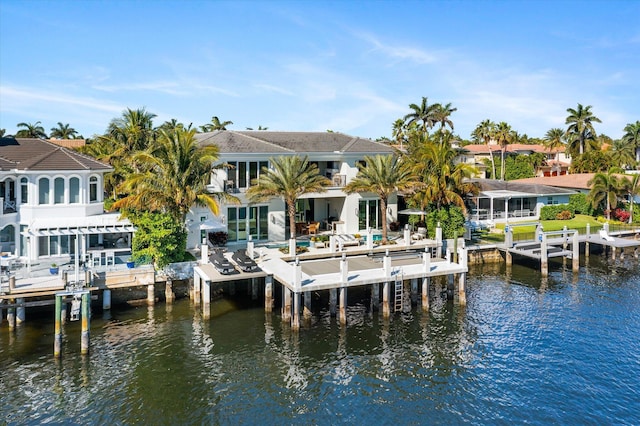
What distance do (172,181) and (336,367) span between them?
1497 centimetres

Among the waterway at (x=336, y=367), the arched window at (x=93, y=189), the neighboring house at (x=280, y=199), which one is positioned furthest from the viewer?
the neighboring house at (x=280, y=199)

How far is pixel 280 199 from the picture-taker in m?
39.1

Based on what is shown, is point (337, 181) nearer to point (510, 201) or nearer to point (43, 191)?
point (43, 191)

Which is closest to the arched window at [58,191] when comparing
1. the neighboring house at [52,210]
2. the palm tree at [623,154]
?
the neighboring house at [52,210]

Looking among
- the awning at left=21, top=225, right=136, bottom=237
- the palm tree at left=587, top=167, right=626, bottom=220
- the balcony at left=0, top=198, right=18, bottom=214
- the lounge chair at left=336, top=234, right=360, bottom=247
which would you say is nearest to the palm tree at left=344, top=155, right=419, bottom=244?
the lounge chair at left=336, top=234, right=360, bottom=247

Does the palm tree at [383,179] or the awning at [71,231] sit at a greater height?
the palm tree at [383,179]

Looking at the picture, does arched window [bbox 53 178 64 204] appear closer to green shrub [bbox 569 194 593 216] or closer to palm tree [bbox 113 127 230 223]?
palm tree [bbox 113 127 230 223]

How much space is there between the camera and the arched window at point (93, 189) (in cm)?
3252

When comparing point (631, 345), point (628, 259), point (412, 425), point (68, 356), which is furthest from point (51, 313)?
point (628, 259)

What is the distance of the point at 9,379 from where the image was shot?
19859 millimetres

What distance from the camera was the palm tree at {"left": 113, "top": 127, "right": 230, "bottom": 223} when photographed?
2958cm

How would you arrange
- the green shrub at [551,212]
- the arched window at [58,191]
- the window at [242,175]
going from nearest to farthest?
the arched window at [58,191], the window at [242,175], the green shrub at [551,212]

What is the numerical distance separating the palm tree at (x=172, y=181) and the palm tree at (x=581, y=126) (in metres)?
63.8

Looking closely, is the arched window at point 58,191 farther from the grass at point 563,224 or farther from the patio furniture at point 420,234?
the grass at point 563,224
